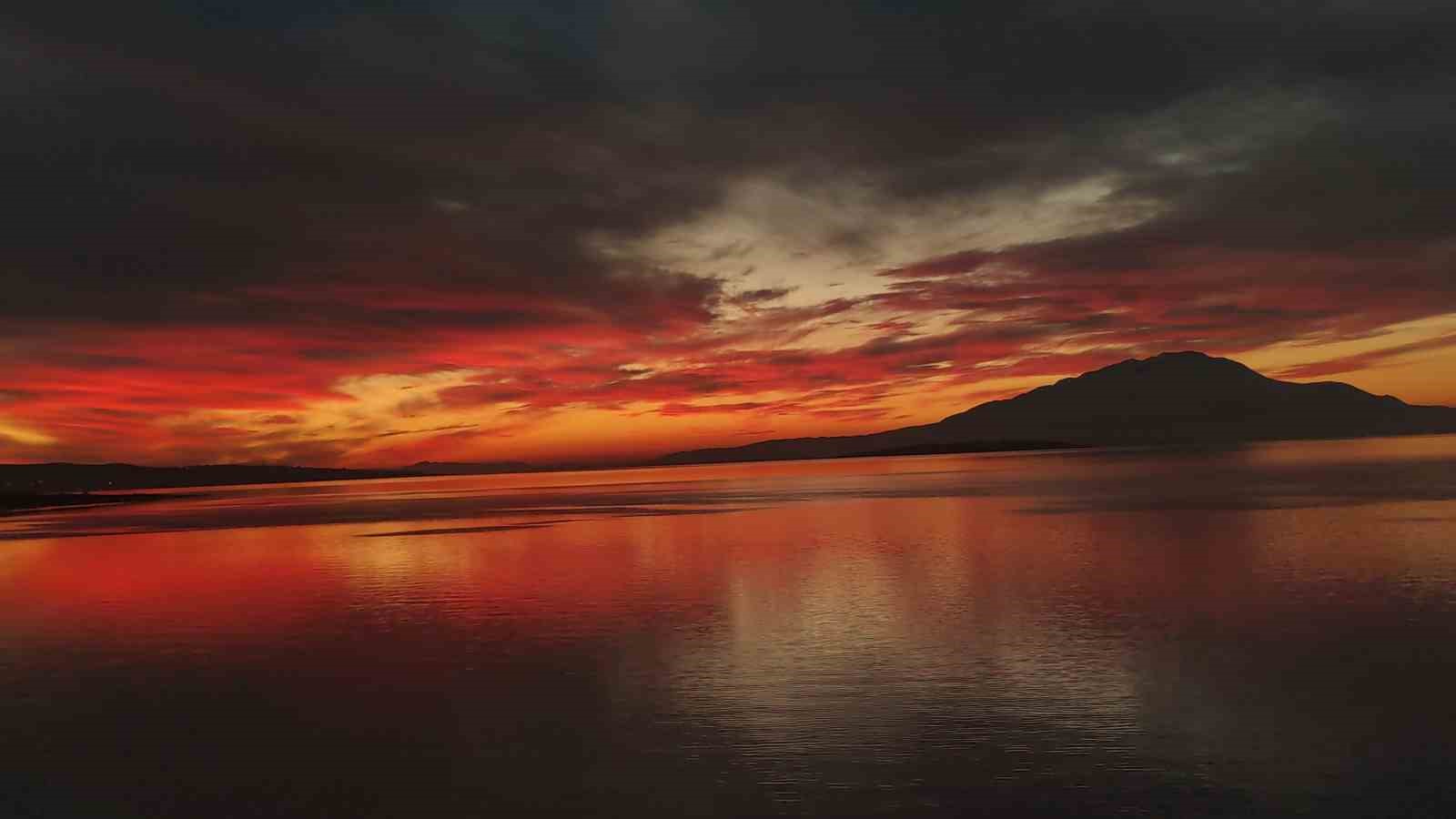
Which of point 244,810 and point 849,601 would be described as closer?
point 244,810

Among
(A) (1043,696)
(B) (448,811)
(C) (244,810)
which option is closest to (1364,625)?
(A) (1043,696)

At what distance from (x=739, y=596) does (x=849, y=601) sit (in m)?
3.88

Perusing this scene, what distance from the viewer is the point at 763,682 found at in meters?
19.7

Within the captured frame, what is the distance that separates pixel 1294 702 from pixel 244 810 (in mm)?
17571

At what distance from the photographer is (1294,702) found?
17.4 m

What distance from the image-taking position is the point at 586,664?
22359mm

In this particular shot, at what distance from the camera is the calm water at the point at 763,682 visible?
1409 cm

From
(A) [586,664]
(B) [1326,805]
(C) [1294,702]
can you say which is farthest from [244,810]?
(C) [1294,702]

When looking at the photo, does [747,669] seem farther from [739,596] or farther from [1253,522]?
[1253,522]

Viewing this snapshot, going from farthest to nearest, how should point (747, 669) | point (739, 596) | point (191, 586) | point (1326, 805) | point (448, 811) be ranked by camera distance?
point (191, 586) → point (739, 596) → point (747, 669) → point (448, 811) → point (1326, 805)

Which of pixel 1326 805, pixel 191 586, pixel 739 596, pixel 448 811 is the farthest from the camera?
pixel 191 586

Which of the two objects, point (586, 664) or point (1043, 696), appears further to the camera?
point (586, 664)

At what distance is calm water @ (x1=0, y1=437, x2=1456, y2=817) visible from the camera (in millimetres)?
14086

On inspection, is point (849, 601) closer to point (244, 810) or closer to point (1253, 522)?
point (244, 810)
